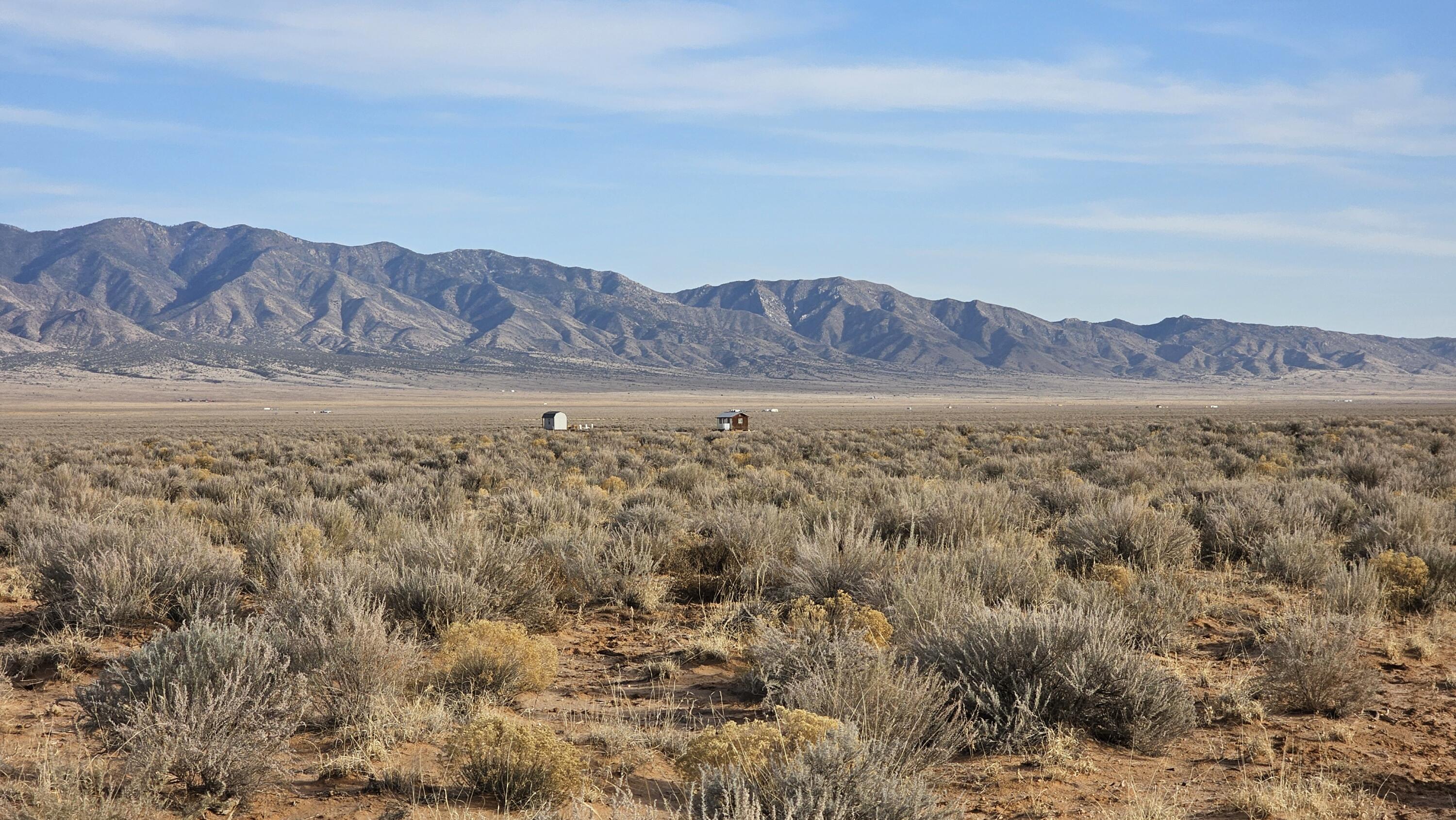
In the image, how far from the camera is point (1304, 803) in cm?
448

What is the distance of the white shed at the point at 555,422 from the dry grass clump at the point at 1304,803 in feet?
140

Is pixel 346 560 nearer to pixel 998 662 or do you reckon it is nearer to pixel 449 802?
pixel 449 802

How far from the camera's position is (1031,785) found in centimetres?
474

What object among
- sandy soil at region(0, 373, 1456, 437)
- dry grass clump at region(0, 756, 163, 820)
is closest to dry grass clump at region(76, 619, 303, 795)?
dry grass clump at region(0, 756, 163, 820)

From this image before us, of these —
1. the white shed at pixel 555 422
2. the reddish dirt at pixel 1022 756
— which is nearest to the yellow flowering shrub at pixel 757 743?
the reddish dirt at pixel 1022 756

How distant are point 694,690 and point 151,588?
4.47 m

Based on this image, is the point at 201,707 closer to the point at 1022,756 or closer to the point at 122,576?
the point at 122,576

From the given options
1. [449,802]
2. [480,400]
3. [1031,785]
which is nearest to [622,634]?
[449,802]

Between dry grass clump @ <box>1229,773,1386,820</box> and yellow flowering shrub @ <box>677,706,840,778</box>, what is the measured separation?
199 centimetres

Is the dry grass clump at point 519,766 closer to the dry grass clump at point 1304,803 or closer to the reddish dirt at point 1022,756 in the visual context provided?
the reddish dirt at point 1022,756

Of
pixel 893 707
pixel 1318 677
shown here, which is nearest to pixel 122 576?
pixel 893 707

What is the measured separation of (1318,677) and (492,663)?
503 cm

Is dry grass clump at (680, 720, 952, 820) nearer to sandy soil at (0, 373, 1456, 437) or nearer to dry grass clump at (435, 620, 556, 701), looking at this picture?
dry grass clump at (435, 620, 556, 701)

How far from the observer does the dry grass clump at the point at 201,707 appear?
14.6ft
